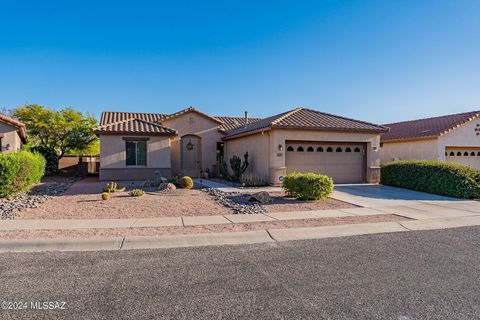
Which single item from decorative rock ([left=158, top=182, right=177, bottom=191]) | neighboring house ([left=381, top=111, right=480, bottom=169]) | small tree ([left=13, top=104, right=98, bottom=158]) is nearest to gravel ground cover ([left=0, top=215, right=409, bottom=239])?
decorative rock ([left=158, top=182, right=177, bottom=191])

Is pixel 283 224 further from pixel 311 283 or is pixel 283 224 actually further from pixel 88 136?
pixel 88 136

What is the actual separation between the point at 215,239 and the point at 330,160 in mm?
12141

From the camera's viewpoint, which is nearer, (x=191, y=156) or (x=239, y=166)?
(x=239, y=166)

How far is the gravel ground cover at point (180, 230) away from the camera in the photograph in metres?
6.59

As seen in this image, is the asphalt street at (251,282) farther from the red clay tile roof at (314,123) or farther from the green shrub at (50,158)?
the green shrub at (50,158)

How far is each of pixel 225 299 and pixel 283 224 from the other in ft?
14.0

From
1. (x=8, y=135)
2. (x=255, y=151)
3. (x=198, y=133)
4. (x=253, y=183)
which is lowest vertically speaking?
(x=253, y=183)

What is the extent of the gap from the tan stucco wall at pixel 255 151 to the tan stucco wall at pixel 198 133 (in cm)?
223

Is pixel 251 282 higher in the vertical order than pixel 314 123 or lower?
lower

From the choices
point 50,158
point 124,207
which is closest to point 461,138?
point 124,207

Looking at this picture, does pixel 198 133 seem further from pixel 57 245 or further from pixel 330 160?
pixel 57 245

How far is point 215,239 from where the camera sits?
6.48 metres

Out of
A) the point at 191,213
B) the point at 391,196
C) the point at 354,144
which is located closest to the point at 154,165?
the point at 191,213

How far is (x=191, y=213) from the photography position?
9.23 metres
